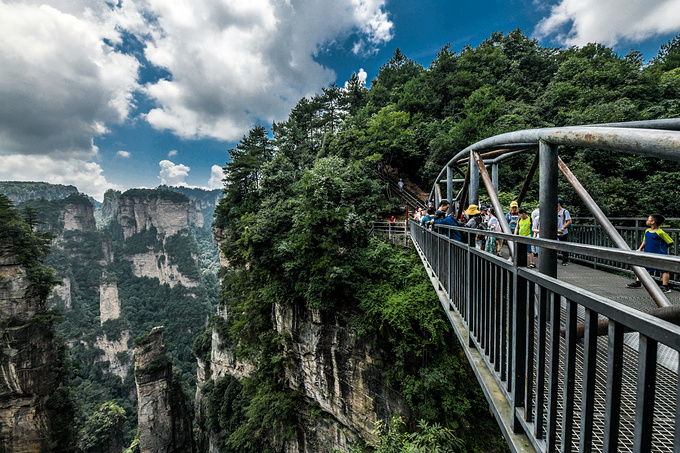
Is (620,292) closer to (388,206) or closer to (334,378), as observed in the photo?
(334,378)

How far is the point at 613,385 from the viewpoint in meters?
0.91

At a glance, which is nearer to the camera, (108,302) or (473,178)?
(473,178)

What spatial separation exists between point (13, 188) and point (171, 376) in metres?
137

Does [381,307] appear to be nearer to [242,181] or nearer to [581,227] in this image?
[581,227]

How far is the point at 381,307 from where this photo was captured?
28.9 feet

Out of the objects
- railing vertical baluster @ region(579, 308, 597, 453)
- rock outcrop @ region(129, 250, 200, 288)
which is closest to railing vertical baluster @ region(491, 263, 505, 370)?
railing vertical baluster @ region(579, 308, 597, 453)

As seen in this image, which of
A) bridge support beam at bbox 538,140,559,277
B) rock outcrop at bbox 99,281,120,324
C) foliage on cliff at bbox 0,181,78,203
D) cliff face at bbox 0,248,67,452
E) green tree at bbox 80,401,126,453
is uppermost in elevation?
foliage on cliff at bbox 0,181,78,203

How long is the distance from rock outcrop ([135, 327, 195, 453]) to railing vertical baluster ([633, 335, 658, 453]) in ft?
101

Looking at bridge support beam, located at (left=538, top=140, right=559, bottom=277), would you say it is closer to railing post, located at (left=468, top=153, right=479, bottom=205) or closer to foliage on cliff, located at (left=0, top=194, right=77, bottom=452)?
railing post, located at (left=468, top=153, right=479, bottom=205)

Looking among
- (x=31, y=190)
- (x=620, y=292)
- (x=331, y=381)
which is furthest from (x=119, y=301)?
(x=31, y=190)

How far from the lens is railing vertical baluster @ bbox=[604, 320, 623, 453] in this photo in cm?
86

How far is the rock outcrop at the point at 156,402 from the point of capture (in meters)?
22.7

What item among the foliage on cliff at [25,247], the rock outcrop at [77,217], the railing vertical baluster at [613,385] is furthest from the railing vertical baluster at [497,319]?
the rock outcrop at [77,217]

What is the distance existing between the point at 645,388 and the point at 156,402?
32.5m
